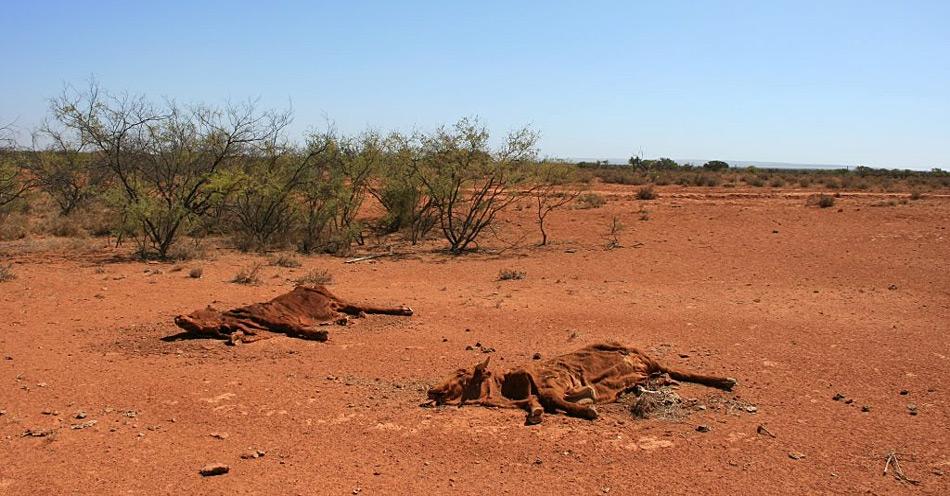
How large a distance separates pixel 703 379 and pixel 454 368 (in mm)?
2605

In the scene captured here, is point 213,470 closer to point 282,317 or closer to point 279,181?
point 282,317

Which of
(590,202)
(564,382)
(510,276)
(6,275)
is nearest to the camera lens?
(564,382)

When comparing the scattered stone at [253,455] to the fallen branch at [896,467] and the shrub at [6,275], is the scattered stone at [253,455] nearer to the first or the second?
the fallen branch at [896,467]

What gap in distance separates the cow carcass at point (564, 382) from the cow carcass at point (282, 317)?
2.77m

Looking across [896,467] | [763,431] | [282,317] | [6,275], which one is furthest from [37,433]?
[6,275]

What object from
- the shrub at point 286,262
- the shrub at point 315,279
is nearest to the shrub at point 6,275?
the shrub at point 315,279

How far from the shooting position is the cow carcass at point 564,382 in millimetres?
6609

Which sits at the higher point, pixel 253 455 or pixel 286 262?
pixel 286 262

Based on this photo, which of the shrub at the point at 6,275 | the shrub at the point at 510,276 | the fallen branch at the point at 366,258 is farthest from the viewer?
the fallen branch at the point at 366,258

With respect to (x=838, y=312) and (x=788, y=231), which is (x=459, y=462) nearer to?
(x=838, y=312)

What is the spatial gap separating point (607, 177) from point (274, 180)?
32134 mm

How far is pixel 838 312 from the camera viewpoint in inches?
428

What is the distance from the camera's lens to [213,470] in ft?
16.8

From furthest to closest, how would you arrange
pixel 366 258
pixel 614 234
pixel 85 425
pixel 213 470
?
1. pixel 614 234
2. pixel 366 258
3. pixel 85 425
4. pixel 213 470
